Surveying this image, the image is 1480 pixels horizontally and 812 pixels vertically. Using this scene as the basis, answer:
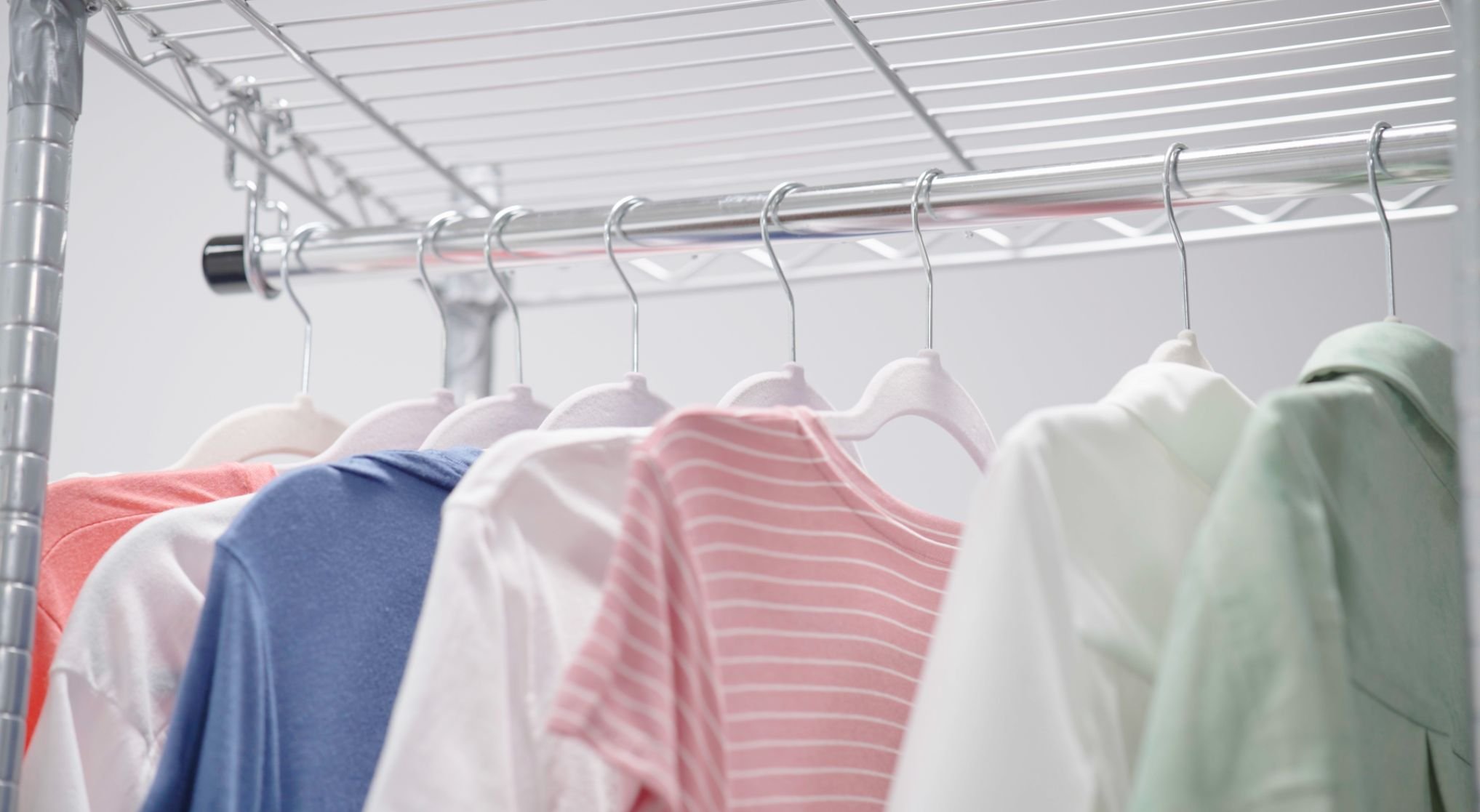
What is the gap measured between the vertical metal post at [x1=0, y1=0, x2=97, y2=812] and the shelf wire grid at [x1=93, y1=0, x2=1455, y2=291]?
5.2 inches

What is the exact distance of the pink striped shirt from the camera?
55 cm

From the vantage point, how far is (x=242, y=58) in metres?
1.01

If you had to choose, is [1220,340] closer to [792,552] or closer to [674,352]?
[674,352]

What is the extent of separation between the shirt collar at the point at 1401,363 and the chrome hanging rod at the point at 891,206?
129 mm

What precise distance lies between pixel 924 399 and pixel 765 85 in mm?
299

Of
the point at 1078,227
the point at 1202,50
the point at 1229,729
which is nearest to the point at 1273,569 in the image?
the point at 1229,729

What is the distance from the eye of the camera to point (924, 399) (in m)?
0.83

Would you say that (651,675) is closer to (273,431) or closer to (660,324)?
(273,431)

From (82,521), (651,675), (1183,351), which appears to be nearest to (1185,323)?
(1183,351)

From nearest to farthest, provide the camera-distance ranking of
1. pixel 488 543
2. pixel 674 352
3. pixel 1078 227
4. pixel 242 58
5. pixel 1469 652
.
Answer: pixel 1469 652
pixel 488 543
pixel 242 58
pixel 1078 227
pixel 674 352

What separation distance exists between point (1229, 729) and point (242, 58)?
799 mm

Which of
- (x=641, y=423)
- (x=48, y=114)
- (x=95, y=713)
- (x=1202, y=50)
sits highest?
(x=1202, y=50)

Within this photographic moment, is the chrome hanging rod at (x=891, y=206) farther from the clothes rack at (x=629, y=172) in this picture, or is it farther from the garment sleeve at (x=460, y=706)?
the garment sleeve at (x=460, y=706)

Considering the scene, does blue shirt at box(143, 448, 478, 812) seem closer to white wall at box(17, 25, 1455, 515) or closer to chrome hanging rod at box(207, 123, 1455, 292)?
chrome hanging rod at box(207, 123, 1455, 292)
